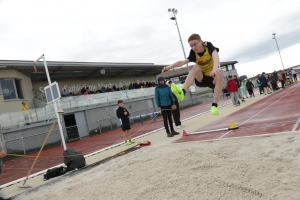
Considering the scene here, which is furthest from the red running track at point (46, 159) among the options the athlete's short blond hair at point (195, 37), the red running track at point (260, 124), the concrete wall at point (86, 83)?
the concrete wall at point (86, 83)

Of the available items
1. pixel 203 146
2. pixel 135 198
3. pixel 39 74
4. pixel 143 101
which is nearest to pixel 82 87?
pixel 39 74

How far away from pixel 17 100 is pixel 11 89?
1083 millimetres

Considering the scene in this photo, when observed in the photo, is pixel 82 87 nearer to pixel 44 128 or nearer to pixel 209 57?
pixel 44 128

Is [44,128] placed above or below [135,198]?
above

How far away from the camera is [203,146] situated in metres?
5.96

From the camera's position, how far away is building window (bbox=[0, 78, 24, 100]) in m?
19.7

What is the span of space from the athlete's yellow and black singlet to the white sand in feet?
5.41

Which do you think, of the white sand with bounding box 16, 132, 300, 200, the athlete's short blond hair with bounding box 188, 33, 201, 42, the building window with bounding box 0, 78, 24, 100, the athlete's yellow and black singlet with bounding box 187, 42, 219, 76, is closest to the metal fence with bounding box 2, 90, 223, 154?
the building window with bounding box 0, 78, 24, 100

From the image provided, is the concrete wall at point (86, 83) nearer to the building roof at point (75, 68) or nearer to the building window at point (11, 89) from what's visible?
the building roof at point (75, 68)

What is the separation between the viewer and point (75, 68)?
25.5 meters

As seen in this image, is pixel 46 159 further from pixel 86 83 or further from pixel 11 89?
pixel 86 83


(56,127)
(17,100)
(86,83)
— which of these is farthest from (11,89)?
(86,83)

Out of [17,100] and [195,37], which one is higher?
[17,100]

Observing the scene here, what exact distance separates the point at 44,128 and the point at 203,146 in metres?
14.8
